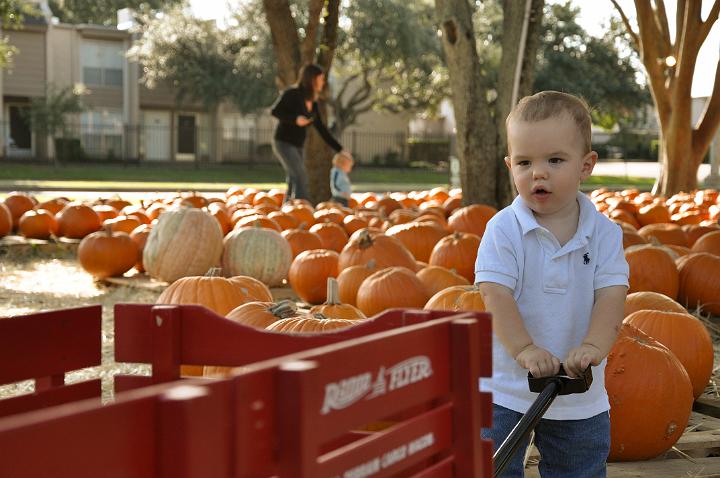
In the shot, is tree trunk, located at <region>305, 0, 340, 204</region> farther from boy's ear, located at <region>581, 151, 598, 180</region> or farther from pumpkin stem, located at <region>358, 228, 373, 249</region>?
boy's ear, located at <region>581, 151, 598, 180</region>

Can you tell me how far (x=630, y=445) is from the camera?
10.9ft

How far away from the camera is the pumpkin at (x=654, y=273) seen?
19.2ft

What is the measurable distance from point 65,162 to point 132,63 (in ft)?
29.1

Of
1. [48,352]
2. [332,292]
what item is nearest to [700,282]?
[332,292]

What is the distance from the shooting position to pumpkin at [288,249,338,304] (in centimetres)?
639

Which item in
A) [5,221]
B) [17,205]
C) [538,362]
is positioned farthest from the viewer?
[17,205]

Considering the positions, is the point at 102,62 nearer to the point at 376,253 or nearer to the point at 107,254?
the point at 107,254

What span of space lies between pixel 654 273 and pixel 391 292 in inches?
68.9

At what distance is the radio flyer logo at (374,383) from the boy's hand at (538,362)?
0.80m

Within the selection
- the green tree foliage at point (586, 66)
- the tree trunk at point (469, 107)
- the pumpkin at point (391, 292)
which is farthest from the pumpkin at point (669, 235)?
the green tree foliage at point (586, 66)

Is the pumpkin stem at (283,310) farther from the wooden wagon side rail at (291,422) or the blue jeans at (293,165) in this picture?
the blue jeans at (293,165)

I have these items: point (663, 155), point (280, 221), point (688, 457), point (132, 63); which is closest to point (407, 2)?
point (132, 63)

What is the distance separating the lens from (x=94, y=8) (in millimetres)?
61344

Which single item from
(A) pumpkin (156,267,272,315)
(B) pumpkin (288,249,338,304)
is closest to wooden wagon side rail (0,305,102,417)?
(A) pumpkin (156,267,272,315)
